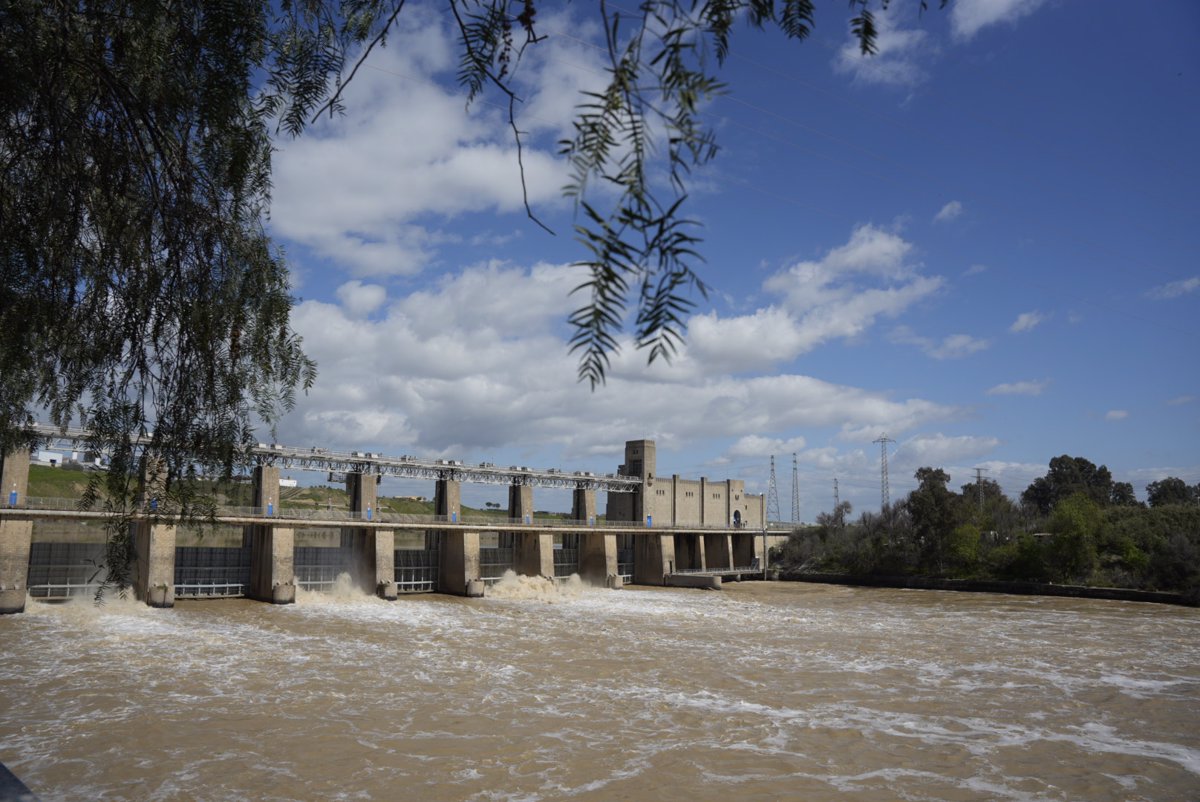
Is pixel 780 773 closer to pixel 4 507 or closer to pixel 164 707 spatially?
pixel 164 707

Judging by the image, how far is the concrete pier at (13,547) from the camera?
2483 cm

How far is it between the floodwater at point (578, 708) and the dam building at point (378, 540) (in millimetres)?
2246

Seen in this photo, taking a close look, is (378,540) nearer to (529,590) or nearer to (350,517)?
(350,517)

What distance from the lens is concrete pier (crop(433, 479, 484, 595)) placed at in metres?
37.2

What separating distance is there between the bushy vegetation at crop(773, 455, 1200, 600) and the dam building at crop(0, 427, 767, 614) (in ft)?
21.6

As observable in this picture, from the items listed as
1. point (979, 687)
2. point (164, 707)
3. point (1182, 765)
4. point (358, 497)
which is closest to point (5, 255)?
point (164, 707)

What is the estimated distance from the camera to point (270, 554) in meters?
31.1

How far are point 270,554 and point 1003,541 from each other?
143 feet

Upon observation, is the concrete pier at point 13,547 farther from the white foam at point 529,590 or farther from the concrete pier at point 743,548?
the concrete pier at point 743,548

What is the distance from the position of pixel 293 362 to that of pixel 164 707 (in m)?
13.6

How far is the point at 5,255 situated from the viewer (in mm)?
4309

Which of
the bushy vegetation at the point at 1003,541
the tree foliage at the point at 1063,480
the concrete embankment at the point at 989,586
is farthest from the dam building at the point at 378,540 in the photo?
the tree foliage at the point at 1063,480

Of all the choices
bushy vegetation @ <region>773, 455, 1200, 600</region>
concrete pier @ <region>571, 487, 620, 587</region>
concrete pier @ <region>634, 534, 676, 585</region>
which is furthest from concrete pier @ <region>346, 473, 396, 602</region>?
bushy vegetation @ <region>773, 455, 1200, 600</region>

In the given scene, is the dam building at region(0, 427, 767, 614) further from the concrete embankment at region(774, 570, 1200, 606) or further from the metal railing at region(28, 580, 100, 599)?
the concrete embankment at region(774, 570, 1200, 606)
